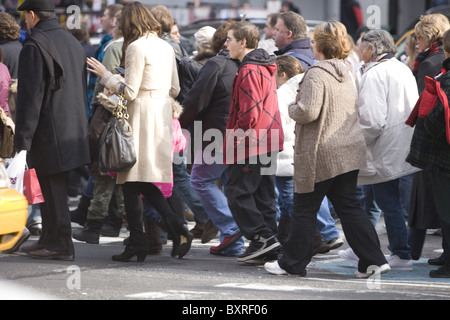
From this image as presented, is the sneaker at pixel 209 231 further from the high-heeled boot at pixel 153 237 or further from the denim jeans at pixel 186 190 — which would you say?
the high-heeled boot at pixel 153 237

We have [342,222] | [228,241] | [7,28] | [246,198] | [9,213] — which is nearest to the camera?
[9,213]

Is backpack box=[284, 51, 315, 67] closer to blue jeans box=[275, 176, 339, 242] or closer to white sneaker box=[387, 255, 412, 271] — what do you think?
blue jeans box=[275, 176, 339, 242]

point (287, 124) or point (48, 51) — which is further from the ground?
point (48, 51)

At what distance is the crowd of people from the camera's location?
23.6 feet

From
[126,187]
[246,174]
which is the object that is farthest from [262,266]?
[126,187]

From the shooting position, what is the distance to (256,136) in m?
7.76

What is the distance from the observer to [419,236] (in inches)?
323

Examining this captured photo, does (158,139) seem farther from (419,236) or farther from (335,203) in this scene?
(419,236)

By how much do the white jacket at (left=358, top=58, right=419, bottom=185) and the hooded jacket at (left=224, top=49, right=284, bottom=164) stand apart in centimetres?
71

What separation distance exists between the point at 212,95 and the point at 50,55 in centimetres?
146

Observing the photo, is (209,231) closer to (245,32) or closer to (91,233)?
(91,233)

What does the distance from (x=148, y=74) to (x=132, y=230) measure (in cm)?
125

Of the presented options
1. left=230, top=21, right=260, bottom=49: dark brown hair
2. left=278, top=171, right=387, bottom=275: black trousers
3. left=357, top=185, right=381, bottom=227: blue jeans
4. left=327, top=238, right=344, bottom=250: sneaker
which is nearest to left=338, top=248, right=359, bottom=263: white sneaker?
left=327, top=238, right=344, bottom=250: sneaker

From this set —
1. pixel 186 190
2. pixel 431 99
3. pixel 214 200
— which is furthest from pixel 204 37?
pixel 431 99
